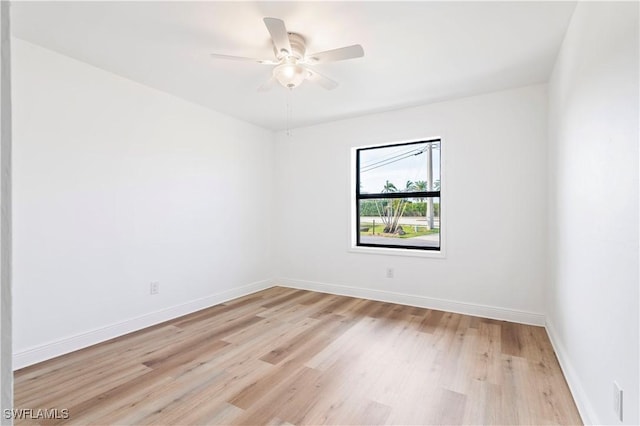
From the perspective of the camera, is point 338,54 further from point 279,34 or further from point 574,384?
point 574,384

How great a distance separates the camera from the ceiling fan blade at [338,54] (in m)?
1.98

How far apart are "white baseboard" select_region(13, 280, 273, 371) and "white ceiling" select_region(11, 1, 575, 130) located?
2267mm

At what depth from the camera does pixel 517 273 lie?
314 centimetres

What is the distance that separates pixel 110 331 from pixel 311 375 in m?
1.90

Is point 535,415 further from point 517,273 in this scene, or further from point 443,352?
point 517,273

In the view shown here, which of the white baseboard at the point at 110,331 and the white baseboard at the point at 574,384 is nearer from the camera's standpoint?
the white baseboard at the point at 574,384

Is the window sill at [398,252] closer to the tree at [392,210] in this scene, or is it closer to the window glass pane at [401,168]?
the tree at [392,210]

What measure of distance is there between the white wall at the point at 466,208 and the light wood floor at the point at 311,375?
0.42m

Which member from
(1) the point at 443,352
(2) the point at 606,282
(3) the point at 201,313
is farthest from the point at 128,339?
(2) the point at 606,282

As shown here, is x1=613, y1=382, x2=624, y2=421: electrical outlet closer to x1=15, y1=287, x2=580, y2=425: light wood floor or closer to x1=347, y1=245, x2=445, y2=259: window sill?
x1=15, y1=287, x2=580, y2=425: light wood floor

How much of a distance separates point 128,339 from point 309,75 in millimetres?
2747

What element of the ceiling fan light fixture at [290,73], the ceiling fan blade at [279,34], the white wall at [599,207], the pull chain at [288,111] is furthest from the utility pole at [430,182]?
the ceiling fan blade at [279,34]

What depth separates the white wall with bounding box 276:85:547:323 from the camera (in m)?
3.08

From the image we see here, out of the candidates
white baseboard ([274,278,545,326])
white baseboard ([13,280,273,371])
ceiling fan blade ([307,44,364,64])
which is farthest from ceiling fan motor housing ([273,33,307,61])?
white baseboard ([274,278,545,326])
